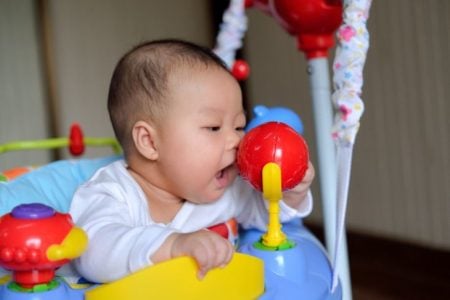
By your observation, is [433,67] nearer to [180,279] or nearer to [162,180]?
[162,180]

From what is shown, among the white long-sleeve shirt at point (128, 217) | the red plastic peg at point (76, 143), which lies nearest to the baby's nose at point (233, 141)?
the white long-sleeve shirt at point (128, 217)

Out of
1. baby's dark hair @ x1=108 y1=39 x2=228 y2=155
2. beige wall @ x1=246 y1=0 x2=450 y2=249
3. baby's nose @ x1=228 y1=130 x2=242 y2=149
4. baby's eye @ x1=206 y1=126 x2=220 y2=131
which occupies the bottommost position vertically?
beige wall @ x1=246 y1=0 x2=450 y2=249

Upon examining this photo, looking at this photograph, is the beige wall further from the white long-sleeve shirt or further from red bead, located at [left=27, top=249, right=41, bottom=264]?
red bead, located at [left=27, top=249, right=41, bottom=264]

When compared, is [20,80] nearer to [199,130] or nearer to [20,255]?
[199,130]

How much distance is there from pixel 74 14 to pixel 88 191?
5.70 ft

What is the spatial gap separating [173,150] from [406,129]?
117cm

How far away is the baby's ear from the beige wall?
1083mm

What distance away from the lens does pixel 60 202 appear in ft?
2.86

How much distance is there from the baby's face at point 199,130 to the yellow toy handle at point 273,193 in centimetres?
12

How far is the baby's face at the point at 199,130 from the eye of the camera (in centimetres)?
70

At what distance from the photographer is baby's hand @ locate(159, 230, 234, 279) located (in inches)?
21.3

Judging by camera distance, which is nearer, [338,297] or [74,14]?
[338,297]

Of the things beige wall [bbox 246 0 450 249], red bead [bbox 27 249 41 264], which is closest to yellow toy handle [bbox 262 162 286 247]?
red bead [bbox 27 249 41 264]

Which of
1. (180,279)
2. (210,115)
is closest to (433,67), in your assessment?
(210,115)
